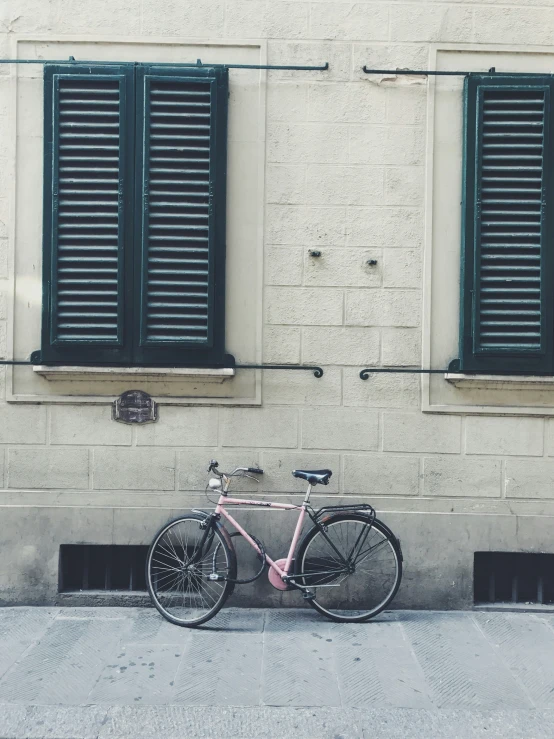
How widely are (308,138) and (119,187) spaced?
1.56m

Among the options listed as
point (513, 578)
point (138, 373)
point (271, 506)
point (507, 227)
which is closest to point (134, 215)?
point (138, 373)

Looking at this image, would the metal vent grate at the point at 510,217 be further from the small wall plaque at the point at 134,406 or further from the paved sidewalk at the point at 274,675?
the small wall plaque at the point at 134,406

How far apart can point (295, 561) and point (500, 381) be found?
2.14m

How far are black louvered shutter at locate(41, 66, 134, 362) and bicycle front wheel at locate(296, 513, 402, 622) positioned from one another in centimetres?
212

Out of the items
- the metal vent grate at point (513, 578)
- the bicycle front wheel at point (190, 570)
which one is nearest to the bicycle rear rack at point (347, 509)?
the bicycle front wheel at point (190, 570)

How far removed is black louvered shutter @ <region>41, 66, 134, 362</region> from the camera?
17.4ft

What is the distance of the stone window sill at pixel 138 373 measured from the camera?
532 centimetres

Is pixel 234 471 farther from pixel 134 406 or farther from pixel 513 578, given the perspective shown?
pixel 513 578

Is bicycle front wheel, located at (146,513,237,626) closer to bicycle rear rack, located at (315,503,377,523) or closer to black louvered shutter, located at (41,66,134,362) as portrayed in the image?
bicycle rear rack, located at (315,503,377,523)

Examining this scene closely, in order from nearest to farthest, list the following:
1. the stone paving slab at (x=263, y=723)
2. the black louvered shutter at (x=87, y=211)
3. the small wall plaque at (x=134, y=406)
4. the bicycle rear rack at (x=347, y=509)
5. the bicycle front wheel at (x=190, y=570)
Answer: the stone paving slab at (x=263, y=723) → the bicycle front wheel at (x=190, y=570) → the bicycle rear rack at (x=347, y=509) → the black louvered shutter at (x=87, y=211) → the small wall plaque at (x=134, y=406)

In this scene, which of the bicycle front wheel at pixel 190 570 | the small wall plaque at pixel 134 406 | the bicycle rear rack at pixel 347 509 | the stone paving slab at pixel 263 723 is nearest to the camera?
the stone paving slab at pixel 263 723

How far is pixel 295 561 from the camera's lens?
Result: 512 cm

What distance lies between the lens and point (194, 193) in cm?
533

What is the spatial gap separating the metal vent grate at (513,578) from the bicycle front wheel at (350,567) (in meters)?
0.83
